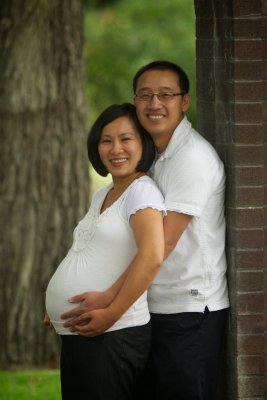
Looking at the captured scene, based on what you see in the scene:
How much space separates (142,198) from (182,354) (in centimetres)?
69

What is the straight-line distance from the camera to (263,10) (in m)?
4.80

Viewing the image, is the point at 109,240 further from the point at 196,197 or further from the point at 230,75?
the point at 230,75

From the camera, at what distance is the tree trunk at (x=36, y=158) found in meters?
7.92

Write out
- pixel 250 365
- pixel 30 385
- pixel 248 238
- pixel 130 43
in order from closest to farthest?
pixel 248 238, pixel 250 365, pixel 30 385, pixel 130 43

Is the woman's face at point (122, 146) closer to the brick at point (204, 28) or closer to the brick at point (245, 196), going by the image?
the brick at point (245, 196)

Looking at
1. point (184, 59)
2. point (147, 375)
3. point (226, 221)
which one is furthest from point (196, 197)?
point (184, 59)

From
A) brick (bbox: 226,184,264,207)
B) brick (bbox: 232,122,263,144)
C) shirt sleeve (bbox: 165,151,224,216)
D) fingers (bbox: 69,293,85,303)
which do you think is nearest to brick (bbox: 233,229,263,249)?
brick (bbox: 226,184,264,207)

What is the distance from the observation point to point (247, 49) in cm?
477

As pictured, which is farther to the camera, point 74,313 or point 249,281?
point 249,281

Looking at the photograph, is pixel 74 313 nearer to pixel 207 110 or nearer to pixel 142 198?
pixel 142 198

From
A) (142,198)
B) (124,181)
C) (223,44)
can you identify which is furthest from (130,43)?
(142,198)

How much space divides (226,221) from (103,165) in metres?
0.58

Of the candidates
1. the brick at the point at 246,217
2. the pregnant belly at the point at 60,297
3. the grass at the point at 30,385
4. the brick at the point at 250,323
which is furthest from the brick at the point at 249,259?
the grass at the point at 30,385

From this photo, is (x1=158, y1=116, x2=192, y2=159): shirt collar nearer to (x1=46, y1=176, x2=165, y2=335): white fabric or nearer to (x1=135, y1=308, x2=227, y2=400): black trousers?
(x1=46, y1=176, x2=165, y2=335): white fabric
